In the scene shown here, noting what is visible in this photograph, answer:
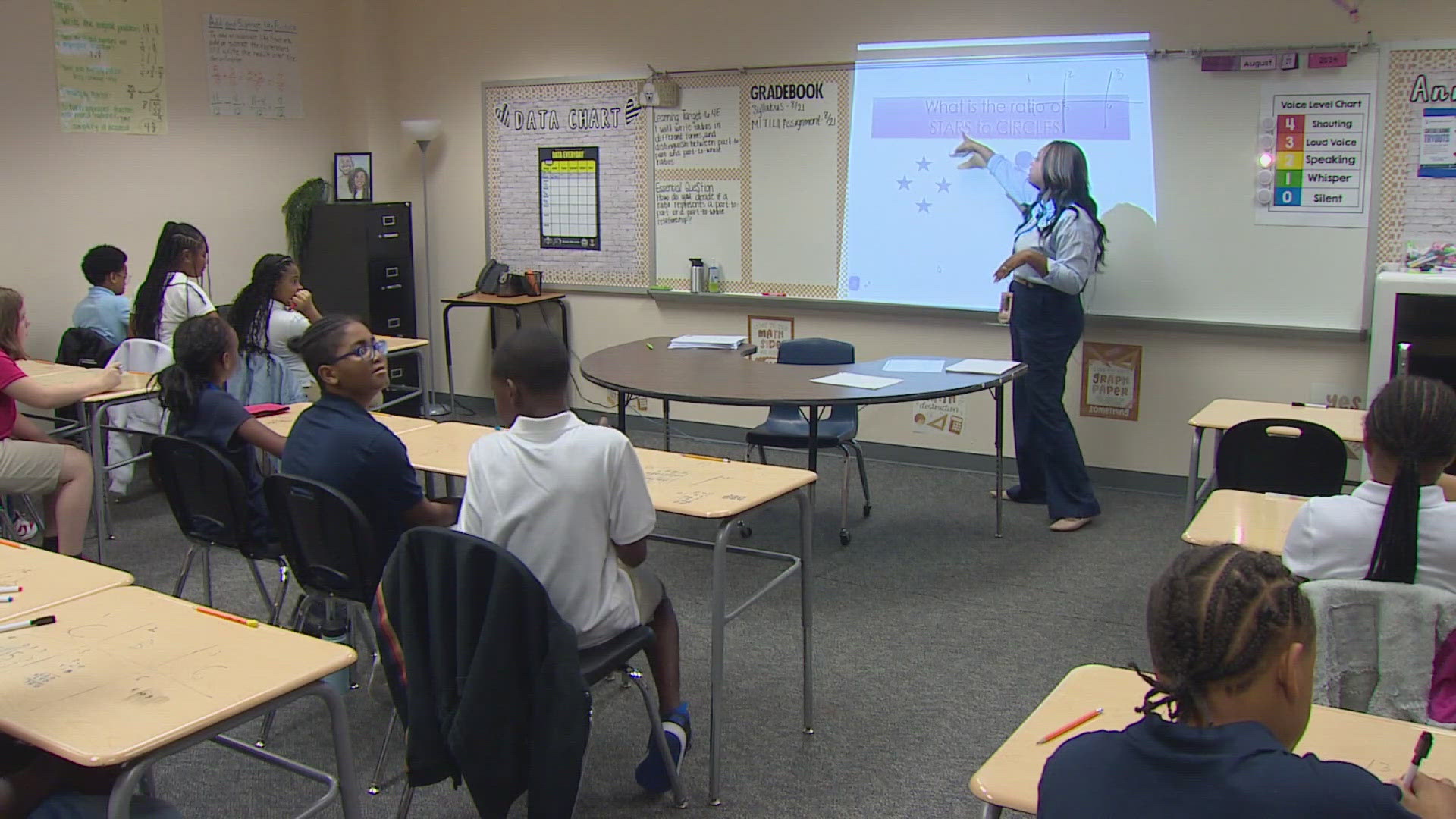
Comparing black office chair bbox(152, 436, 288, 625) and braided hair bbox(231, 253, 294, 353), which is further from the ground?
braided hair bbox(231, 253, 294, 353)

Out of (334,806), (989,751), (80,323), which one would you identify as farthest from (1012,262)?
(80,323)

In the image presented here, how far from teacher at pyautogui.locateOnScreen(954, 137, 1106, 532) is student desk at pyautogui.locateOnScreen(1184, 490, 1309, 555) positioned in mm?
1850

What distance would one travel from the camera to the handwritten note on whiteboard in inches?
254

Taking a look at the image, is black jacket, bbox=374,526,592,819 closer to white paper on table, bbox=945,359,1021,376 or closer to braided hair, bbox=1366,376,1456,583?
braided hair, bbox=1366,376,1456,583

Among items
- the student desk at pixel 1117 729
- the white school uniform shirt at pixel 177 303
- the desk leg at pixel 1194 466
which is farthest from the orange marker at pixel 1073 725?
Result: the white school uniform shirt at pixel 177 303

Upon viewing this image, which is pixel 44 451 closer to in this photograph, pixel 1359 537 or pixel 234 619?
pixel 234 619

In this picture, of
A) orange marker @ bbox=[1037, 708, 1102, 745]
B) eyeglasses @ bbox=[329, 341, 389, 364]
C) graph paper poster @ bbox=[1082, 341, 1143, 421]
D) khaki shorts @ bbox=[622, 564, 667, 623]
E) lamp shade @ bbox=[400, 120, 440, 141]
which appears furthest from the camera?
lamp shade @ bbox=[400, 120, 440, 141]

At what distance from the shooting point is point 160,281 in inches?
201

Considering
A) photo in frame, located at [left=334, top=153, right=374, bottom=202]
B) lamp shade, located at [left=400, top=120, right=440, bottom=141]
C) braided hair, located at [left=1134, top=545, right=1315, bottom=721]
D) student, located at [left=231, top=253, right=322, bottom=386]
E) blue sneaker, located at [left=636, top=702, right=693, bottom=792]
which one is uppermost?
lamp shade, located at [left=400, top=120, right=440, bottom=141]

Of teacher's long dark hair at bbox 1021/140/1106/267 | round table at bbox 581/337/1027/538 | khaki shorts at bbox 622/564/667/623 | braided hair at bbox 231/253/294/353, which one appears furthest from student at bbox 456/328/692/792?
teacher's long dark hair at bbox 1021/140/1106/267

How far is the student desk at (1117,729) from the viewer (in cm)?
147

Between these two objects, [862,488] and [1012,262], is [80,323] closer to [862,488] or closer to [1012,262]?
[862,488]

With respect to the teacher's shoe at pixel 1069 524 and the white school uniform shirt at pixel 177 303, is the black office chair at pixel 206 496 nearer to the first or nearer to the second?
the white school uniform shirt at pixel 177 303

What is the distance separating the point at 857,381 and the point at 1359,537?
237 centimetres
